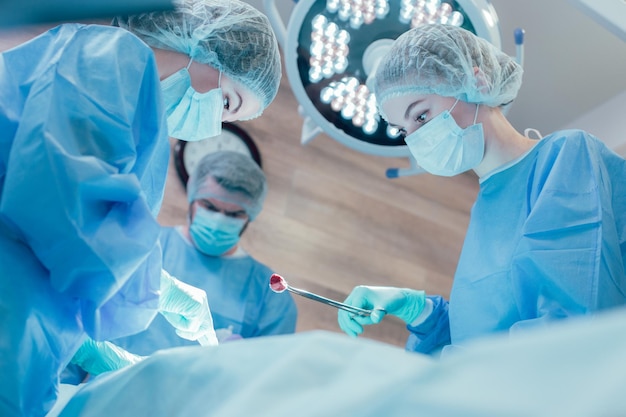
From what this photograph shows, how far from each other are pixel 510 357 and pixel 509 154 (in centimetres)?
113

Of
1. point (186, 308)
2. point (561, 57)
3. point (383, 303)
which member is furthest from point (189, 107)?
point (561, 57)

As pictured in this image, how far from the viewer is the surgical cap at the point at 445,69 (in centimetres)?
152

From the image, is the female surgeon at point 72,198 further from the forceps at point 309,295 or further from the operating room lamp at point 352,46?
the operating room lamp at point 352,46

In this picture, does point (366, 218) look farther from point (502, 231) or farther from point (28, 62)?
point (28, 62)

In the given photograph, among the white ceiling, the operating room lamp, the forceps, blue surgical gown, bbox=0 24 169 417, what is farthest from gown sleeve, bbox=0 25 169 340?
the white ceiling

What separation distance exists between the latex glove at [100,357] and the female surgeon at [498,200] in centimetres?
55

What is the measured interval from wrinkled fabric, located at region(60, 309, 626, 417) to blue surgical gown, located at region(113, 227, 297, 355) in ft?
4.76

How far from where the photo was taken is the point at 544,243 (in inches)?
48.9

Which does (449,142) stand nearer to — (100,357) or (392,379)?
(100,357)

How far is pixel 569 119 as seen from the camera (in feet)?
9.50

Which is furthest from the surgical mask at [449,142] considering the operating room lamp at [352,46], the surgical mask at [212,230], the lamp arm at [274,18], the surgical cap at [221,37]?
the surgical mask at [212,230]

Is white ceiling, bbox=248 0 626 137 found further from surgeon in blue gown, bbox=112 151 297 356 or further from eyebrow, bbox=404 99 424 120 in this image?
eyebrow, bbox=404 99 424 120

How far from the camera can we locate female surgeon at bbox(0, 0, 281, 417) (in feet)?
2.93

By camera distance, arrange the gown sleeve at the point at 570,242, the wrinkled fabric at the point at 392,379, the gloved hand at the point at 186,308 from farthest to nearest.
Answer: the gloved hand at the point at 186,308, the gown sleeve at the point at 570,242, the wrinkled fabric at the point at 392,379
